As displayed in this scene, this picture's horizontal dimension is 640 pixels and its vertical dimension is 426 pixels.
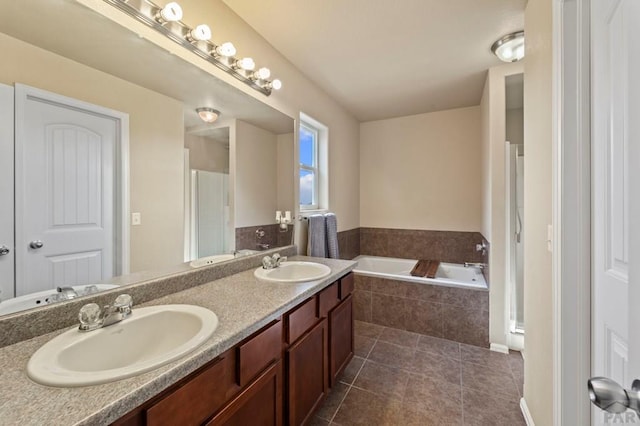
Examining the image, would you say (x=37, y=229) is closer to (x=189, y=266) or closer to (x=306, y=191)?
(x=189, y=266)

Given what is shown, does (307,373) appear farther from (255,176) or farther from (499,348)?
(499,348)

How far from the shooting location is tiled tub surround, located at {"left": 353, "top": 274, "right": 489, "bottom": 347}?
96.0 inches

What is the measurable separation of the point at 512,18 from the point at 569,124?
1.26m

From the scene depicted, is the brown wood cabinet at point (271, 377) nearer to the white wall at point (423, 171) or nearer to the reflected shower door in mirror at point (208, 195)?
the reflected shower door in mirror at point (208, 195)

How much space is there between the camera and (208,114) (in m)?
1.54

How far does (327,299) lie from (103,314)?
1094mm

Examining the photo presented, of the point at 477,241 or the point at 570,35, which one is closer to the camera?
the point at 570,35

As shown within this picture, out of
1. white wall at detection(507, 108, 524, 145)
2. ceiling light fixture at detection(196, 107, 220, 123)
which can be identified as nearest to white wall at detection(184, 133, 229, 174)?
ceiling light fixture at detection(196, 107, 220, 123)

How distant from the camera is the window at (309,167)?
2.47 m

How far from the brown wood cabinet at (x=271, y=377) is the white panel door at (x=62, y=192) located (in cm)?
63

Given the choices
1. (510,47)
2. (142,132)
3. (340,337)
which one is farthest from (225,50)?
(510,47)

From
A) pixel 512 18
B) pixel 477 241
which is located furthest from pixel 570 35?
pixel 477 241

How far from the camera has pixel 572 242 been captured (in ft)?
3.20

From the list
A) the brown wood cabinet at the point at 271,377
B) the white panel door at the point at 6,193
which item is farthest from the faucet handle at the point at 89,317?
the brown wood cabinet at the point at 271,377
